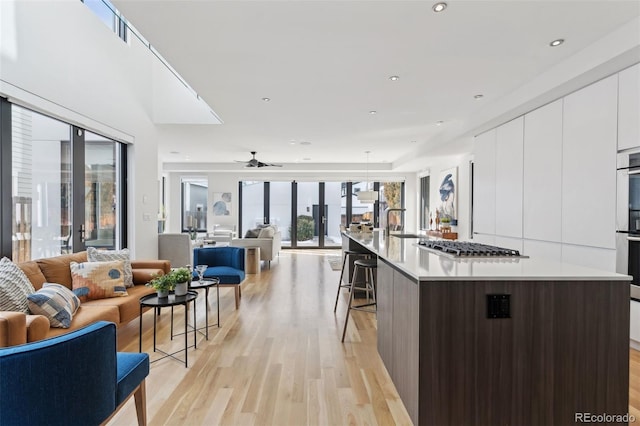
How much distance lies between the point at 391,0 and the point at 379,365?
2656mm

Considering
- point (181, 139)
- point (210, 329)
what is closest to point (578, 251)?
point (210, 329)

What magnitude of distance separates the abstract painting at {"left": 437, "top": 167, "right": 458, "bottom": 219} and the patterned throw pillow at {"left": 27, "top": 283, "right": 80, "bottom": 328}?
7.00 meters

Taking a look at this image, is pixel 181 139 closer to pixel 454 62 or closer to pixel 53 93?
pixel 53 93

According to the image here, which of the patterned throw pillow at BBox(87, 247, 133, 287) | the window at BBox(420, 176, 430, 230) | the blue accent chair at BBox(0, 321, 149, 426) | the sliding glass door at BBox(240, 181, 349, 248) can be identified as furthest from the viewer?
the sliding glass door at BBox(240, 181, 349, 248)

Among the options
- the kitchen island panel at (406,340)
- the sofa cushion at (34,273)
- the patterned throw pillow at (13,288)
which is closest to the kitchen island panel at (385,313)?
the kitchen island panel at (406,340)

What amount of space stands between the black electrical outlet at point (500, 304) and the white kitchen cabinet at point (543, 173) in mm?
2472

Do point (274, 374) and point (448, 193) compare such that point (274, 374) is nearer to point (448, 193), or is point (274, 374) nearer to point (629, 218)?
point (629, 218)

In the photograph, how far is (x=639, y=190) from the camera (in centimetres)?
275

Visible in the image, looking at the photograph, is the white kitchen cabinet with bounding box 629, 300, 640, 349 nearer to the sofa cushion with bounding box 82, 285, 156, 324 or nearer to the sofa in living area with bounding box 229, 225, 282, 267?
the sofa cushion with bounding box 82, 285, 156, 324

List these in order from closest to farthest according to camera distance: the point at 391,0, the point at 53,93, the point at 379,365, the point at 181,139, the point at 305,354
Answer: the point at 391,0 < the point at 379,365 < the point at 305,354 < the point at 53,93 < the point at 181,139

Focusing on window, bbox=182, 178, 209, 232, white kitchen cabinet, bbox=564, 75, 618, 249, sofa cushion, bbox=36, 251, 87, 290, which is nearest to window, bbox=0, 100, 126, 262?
sofa cushion, bbox=36, 251, 87, 290

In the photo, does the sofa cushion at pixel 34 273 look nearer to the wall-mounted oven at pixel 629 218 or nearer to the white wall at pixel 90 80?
the white wall at pixel 90 80

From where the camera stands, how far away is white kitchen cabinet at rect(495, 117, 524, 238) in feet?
13.8

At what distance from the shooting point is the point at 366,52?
117 inches
